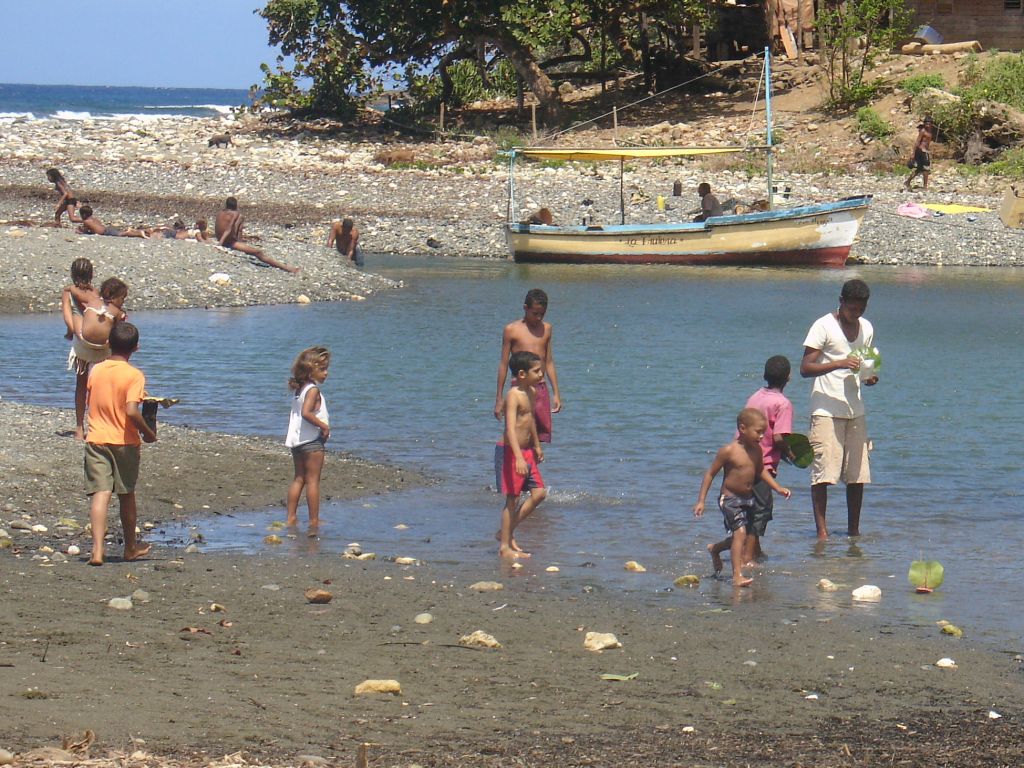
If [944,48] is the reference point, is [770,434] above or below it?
below

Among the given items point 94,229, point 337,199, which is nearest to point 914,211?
point 337,199

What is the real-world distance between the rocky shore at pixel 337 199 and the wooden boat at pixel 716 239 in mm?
1628

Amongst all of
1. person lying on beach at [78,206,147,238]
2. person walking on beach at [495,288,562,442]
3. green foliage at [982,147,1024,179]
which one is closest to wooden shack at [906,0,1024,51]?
green foliage at [982,147,1024,179]

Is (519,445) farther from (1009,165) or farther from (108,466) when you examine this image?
(1009,165)

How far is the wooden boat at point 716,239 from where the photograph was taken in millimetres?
26719

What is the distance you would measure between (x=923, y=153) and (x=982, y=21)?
1161 cm

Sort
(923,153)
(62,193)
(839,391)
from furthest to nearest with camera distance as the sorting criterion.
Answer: (923,153)
(62,193)
(839,391)

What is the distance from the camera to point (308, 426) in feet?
30.1

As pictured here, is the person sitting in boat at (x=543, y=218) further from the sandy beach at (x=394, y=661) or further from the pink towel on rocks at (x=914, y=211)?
the sandy beach at (x=394, y=661)

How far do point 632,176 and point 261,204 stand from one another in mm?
8468

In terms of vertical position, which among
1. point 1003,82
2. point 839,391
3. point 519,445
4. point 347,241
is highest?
point 1003,82

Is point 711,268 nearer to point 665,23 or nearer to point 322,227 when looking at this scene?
point 322,227

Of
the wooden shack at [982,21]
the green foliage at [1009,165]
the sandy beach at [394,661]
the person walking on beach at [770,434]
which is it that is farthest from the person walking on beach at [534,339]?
the wooden shack at [982,21]

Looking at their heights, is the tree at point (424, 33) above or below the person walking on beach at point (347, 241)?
above
